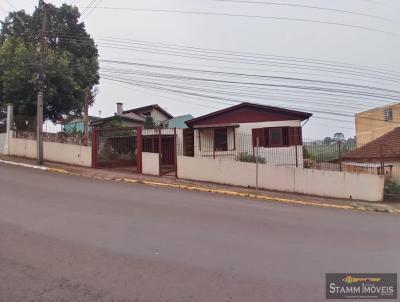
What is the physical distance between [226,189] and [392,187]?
7977mm

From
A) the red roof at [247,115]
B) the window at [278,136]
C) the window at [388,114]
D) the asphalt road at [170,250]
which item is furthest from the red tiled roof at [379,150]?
the asphalt road at [170,250]

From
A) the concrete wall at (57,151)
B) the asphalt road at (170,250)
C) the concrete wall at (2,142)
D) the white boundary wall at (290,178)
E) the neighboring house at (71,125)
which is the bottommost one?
the asphalt road at (170,250)

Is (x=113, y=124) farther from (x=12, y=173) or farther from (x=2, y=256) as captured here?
(x=2, y=256)

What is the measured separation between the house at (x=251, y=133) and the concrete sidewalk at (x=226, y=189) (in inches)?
193

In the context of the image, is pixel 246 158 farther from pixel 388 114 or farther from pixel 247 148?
pixel 388 114

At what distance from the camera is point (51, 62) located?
2203cm

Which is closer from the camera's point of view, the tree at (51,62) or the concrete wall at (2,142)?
the tree at (51,62)

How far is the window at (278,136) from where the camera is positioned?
2455 cm

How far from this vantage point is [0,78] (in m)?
22.8

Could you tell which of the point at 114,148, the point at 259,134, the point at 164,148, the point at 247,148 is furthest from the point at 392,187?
the point at 114,148

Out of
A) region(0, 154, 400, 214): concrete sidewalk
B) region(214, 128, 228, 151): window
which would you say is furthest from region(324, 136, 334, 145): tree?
region(214, 128, 228, 151): window

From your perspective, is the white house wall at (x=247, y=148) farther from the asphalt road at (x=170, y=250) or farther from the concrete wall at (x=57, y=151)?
the asphalt road at (x=170, y=250)

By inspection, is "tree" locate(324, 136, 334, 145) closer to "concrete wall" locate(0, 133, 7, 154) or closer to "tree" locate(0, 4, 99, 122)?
"tree" locate(0, 4, 99, 122)

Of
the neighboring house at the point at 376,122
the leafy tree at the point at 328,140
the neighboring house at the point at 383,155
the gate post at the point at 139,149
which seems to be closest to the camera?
the leafy tree at the point at 328,140
